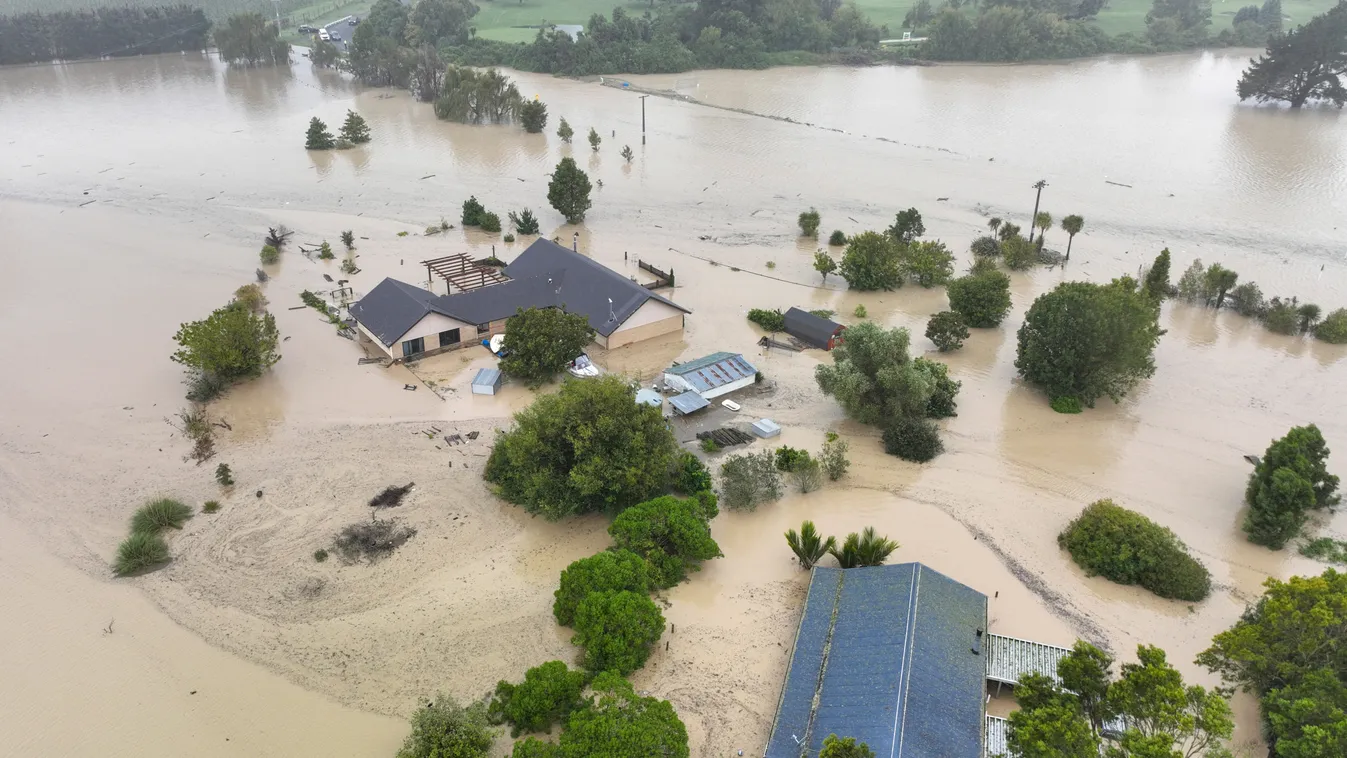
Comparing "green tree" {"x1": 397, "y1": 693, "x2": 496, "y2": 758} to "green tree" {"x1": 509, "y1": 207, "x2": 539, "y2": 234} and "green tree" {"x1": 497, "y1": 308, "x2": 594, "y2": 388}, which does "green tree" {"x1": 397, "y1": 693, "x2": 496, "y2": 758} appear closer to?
"green tree" {"x1": 497, "y1": 308, "x2": 594, "y2": 388}

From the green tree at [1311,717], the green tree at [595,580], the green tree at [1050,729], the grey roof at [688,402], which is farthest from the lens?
the grey roof at [688,402]

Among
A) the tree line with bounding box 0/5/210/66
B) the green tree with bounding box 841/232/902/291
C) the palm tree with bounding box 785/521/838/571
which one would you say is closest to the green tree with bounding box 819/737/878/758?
the palm tree with bounding box 785/521/838/571

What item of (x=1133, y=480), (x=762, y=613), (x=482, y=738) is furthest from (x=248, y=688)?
(x=1133, y=480)

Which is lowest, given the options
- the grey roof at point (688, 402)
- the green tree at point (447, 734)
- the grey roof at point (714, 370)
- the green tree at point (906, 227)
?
the green tree at point (447, 734)

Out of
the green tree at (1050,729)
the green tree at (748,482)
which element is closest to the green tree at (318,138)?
the green tree at (748,482)

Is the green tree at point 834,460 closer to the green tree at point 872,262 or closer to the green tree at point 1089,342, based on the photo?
the green tree at point 1089,342

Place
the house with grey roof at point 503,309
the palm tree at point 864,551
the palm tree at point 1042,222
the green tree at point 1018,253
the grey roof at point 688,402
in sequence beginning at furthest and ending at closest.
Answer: the palm tree at point 1042,222
the green tree at point 1018,253
the house with grey roof at point 503,309
the grey roof at point 688,402
the palm tree at point 864,551
